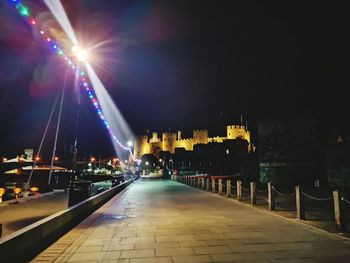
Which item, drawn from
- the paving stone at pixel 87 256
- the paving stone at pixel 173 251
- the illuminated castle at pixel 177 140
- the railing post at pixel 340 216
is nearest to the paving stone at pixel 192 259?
the paving stone at pixel 173 251

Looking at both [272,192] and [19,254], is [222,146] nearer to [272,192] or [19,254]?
[272,192]

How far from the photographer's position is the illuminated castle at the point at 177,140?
94000mm

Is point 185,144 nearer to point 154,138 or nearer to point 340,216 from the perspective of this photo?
point 154,138

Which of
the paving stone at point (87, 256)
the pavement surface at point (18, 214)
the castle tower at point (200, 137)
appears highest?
the castle tower at point (200, 137)

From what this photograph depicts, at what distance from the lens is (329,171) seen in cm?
2523

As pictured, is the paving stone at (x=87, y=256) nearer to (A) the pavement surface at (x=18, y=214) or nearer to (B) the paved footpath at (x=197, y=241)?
(B) the paved footpath at (x=197, y=241)

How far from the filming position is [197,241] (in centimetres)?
641

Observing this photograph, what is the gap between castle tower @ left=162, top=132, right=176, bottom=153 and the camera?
360 ft

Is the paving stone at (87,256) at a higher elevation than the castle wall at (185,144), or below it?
below

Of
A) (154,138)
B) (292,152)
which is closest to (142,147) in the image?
(154,138)

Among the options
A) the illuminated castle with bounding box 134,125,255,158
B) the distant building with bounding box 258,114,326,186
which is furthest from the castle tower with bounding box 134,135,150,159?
the distant building with bounding box 258,114,326,186

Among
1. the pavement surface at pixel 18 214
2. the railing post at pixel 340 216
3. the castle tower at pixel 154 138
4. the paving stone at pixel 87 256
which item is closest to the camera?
the paving stone at pixel 87 256

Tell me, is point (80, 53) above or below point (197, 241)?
above

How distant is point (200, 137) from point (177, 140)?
437 inches
